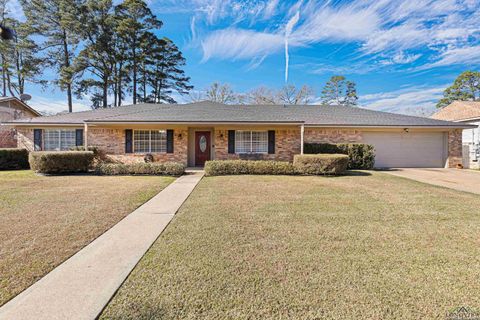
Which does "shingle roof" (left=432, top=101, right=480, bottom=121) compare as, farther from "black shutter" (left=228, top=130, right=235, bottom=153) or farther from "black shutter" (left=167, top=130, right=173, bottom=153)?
"black shutter" (left=167, top=130, right=173, bottom=153)

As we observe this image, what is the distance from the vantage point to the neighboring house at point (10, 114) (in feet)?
51.1

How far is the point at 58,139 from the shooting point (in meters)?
13.3

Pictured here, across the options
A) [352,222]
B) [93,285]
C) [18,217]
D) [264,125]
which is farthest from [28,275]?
[264,125]

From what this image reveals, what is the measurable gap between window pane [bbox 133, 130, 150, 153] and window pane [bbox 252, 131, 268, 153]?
6200 millimetres

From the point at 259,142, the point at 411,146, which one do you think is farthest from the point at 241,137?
the point at 411,146

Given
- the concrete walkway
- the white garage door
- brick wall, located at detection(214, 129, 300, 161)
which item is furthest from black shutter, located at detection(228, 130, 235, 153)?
the concrete walkway

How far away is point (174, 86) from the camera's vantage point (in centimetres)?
2825

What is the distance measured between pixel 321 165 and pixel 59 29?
28224 millimetres

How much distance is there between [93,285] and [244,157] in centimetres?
1083

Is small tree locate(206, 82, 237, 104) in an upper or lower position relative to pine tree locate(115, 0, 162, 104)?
lower

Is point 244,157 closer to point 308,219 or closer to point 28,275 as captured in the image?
point 308,219

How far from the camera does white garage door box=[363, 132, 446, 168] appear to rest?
13.5 meters

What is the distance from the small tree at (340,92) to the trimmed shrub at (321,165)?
998 inches

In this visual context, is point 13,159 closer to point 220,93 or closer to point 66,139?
point 66,139
